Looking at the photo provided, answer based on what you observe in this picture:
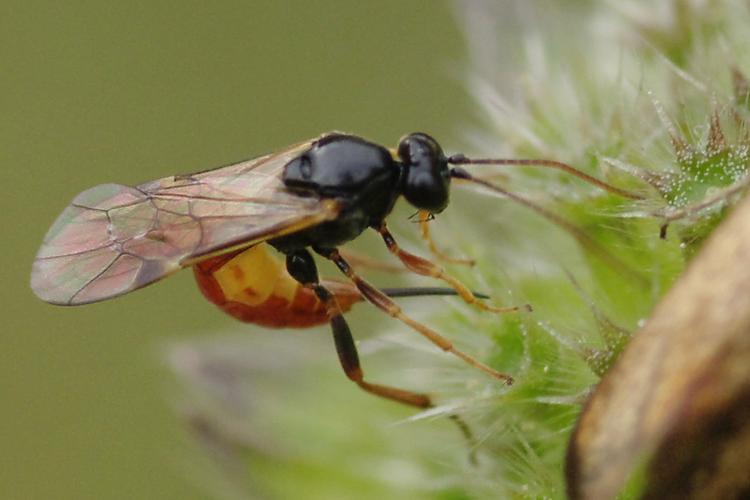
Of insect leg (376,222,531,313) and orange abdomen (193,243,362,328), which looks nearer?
insect leg (376,222,531,313)

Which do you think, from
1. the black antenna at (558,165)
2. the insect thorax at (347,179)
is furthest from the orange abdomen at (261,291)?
the black antenna at (558,165)

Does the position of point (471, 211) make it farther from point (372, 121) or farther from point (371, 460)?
point (372, 121)

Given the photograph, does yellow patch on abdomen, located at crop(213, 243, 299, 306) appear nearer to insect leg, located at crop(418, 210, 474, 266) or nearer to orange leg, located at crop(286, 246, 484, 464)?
orange leg, located at crop(286, 246, 484, 464)

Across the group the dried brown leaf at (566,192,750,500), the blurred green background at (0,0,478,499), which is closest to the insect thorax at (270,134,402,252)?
the dried brown leaf at (566,192,750,500)

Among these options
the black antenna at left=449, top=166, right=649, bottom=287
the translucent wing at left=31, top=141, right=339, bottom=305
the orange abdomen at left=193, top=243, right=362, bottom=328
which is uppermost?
the translucent wing at left=31, top=141, right=339, bottom=305

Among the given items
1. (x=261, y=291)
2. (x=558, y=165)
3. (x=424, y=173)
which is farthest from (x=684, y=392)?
(x=261, y=291)

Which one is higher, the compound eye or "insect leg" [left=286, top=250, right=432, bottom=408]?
the compound eye
